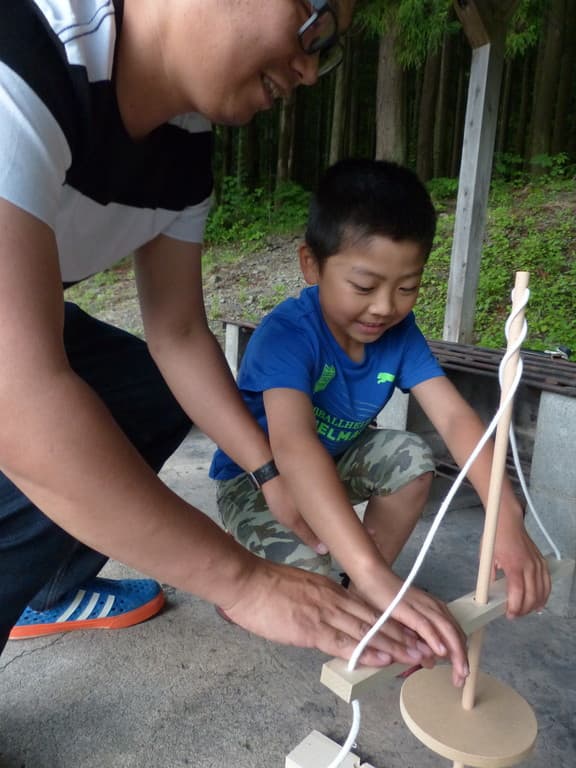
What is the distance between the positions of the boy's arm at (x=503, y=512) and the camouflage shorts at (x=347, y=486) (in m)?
0.16

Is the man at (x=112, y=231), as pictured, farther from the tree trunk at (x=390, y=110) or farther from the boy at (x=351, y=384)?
the tree trunk at (x=390, y=110)

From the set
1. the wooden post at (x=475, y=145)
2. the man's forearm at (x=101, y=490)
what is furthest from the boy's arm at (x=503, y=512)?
the wooden post at (x=475, y=145)

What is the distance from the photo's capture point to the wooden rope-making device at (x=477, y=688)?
0.78 m

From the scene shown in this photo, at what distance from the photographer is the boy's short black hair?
1521 millimetres

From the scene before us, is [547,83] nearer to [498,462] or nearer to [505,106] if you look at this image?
[505,106]

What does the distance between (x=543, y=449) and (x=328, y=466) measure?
97 cm

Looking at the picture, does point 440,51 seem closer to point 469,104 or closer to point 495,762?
point 469,104

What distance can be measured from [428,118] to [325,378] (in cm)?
1229

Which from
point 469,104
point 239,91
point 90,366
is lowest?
point 90,366

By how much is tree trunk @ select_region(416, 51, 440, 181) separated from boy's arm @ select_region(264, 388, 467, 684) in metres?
11.4

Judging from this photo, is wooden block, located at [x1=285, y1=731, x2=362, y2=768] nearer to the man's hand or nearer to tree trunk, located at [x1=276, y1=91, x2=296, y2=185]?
the man's hand

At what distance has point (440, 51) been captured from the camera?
13281 mm

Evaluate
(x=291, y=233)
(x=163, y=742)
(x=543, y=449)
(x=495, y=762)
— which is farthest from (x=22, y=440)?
(x=291, y=233)

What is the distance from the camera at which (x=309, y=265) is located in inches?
66.6
